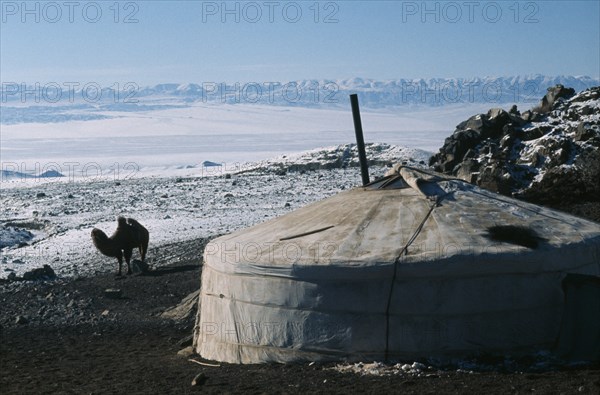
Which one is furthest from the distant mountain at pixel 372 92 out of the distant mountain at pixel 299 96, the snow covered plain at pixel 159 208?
the snow covered plain at pixel 159 208

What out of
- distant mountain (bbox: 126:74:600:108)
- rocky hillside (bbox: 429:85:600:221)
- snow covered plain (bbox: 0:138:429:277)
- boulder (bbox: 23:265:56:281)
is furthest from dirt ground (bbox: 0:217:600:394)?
distant mountain (bbox: 126:74:600:108)

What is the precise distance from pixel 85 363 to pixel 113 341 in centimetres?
143

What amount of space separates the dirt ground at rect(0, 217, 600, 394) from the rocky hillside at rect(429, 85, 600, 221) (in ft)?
20.2

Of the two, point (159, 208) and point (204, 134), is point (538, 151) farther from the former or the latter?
point (204, 134)

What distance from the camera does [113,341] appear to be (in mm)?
12156

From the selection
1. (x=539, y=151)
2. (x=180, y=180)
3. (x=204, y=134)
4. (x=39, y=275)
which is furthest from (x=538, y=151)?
(x=204, y=134)

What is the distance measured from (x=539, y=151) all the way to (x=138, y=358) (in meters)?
11.3

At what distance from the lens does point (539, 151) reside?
1944cm

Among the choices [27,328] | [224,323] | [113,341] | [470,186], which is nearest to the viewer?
[224,323]

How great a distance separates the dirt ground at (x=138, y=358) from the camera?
774 centimetres

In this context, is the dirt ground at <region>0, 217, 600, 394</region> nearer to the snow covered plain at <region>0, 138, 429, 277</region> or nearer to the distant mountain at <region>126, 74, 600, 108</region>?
the snow covered plain at <region>0, 138, 429, 277</region>

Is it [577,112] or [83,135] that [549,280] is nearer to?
[577,112]

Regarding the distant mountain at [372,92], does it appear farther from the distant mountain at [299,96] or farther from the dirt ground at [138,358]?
the dirt ground at [138,358]

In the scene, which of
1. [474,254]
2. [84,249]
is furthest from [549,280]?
[84,249]
